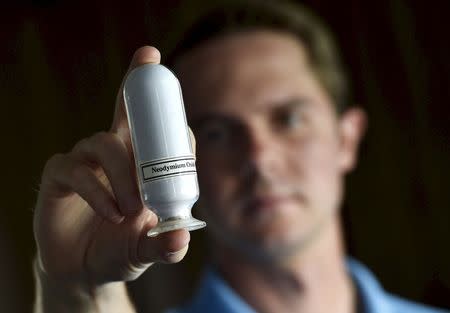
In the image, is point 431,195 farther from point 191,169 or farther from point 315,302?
point 191,169

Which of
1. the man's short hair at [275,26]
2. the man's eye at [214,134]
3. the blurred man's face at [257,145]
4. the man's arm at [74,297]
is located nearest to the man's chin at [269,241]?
the blurred man's face at [257,145]

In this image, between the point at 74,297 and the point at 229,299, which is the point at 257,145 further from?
the point at 74,297


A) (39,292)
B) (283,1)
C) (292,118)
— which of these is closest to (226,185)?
(292,118)

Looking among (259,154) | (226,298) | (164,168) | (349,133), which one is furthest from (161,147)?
(349,133)

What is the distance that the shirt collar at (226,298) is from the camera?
3.56 feet

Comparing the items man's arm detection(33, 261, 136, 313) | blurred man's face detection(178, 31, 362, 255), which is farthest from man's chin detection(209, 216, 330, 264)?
man's arm detection(33, 261, 136, 313)

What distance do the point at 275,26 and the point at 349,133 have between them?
0.82ft

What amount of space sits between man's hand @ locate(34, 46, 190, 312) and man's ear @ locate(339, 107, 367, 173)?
0.83 meters

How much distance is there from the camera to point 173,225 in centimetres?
38

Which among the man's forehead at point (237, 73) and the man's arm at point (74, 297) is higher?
the man's forehead at point (237, 73)

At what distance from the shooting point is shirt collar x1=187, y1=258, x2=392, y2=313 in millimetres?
1086

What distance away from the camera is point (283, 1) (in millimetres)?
1278

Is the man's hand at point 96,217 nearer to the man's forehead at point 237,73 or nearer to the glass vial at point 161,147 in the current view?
the glass vial at point 161,147

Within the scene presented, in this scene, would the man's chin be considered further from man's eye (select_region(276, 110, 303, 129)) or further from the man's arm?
the man's arm
